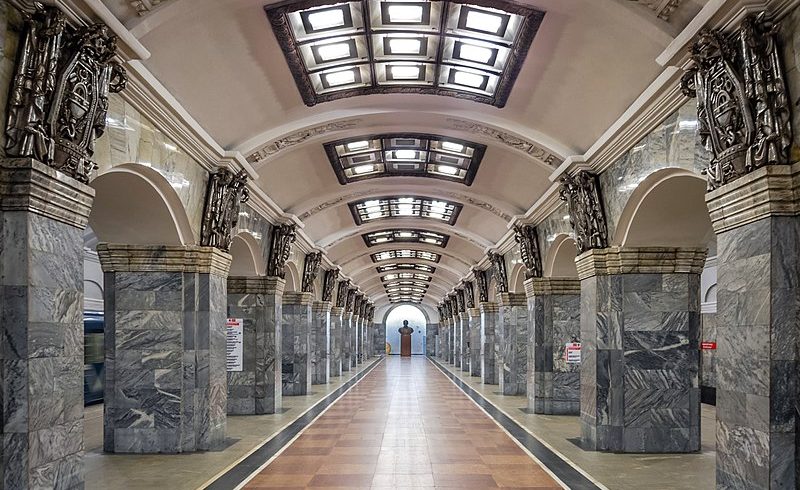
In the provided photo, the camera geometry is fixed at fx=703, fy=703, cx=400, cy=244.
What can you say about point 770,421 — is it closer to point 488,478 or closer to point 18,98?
point 488,478

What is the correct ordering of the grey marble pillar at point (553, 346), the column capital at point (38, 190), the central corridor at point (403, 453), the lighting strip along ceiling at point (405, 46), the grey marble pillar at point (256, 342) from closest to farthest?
the column capital at point (38, 190) → the lighting strip along ceiling at point (405, 46) → the central corridor at point (403, 453) → the grey marble pillar at point (256, 342) → the grey marble pillar at point (553, 346)

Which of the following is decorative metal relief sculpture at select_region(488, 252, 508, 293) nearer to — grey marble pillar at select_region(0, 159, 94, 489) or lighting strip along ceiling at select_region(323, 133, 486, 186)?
lighting strip along ceiling at select_region(323, 133, 486, 186)

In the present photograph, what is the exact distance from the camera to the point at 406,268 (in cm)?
3672

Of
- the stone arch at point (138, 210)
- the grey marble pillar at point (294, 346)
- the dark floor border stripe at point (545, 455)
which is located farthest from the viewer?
the grey marble pillar at point (294, 346)

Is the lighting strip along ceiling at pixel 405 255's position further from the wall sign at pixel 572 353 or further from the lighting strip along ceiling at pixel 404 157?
the wall sign at pixel 572 353

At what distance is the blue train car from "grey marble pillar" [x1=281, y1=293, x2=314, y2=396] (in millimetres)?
4619

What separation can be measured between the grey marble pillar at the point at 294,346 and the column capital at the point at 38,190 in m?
13.7

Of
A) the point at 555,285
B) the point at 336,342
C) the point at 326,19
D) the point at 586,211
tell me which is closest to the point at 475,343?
the point at 336,342

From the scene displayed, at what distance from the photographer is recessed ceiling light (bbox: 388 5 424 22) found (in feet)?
27.6

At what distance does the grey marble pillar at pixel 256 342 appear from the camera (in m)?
14.9

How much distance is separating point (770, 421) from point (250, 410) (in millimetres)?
11387

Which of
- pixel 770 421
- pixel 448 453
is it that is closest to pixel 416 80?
pixel 448 453

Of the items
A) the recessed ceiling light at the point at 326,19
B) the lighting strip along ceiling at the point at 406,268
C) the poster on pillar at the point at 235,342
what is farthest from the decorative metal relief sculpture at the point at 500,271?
the lighting strip along ceiling at the point at 406,268

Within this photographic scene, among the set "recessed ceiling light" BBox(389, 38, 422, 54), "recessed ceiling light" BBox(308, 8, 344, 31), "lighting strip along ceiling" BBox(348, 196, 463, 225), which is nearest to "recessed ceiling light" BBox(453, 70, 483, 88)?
"recessed ceiling light" BBox(389, 38, 422, 54)
